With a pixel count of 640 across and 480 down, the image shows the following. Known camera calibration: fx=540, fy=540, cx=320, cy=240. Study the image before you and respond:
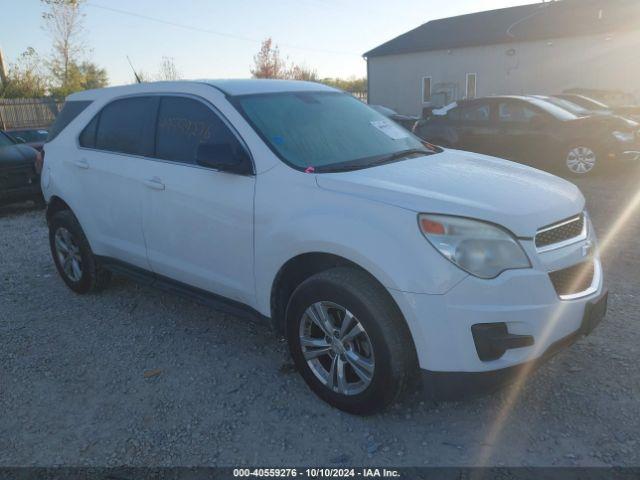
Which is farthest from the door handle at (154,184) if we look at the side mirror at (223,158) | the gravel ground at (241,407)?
the gravel ground at (241,407)

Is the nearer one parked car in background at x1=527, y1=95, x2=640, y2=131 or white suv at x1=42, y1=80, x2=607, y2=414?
white suv at x1=42, y1=80, x2=607, y2=414

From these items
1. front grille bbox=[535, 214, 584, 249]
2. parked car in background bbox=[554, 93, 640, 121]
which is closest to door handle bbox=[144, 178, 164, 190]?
front grille bbox=[535, 214, 584, 249]

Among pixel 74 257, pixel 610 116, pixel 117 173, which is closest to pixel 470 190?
pixel 117 173

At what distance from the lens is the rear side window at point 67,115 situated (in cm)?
470

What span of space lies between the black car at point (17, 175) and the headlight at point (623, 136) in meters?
9.88

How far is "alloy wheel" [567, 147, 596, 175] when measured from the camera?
9758mm

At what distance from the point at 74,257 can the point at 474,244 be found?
3778 mm

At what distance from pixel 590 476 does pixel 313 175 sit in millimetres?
1982

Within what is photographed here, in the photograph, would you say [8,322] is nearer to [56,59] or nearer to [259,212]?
[259,212]

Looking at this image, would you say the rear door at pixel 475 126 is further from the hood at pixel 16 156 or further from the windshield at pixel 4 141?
the windshield at pixel 4 141

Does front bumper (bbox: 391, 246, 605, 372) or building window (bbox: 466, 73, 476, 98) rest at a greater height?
building window (bbox: 466, 73, 476, 98)

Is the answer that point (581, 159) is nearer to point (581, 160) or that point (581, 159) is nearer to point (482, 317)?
point (581, 160)

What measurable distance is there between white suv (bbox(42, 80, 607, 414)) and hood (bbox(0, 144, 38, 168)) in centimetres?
520

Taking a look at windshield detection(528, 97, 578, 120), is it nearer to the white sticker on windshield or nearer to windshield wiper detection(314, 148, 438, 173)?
the white sticker on windshield
